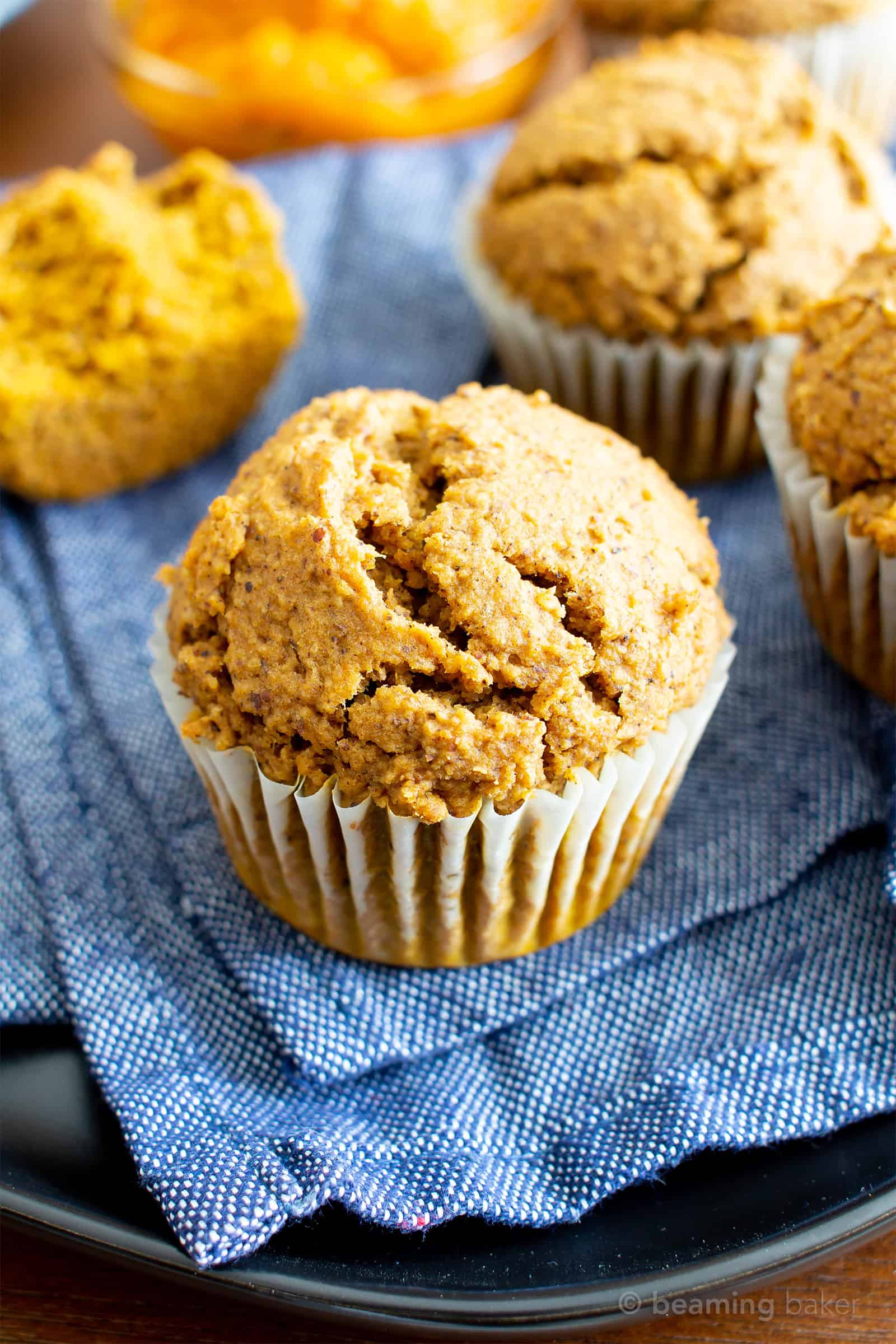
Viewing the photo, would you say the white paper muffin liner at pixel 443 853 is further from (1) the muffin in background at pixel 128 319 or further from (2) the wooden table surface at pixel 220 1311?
(1) the muffin in background at pixel 128 319

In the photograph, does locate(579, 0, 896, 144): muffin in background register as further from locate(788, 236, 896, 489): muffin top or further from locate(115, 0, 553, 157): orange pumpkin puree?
locate(788, 236, 896, 489): muffin top

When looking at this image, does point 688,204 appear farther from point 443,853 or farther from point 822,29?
point 443,853

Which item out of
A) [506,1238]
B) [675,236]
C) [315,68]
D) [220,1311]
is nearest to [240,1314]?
[220,1311]

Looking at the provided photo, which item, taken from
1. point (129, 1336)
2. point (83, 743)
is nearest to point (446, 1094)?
point (129, 1336)

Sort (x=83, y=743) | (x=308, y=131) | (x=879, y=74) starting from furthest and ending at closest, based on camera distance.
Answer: (x=308, y=131)
(x=879, y=74)
(x=83, y=743)

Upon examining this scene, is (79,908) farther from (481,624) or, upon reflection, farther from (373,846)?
(481,624)

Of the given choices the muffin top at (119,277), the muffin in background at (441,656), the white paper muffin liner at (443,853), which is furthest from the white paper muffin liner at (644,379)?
the white paper muffin liner at (443,853)

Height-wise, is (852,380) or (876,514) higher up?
(852,380)

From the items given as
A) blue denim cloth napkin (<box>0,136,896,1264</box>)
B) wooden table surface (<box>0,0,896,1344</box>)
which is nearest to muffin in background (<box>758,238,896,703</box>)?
blue denim cloth napkin (<box>0,136,896,1264</box>)
